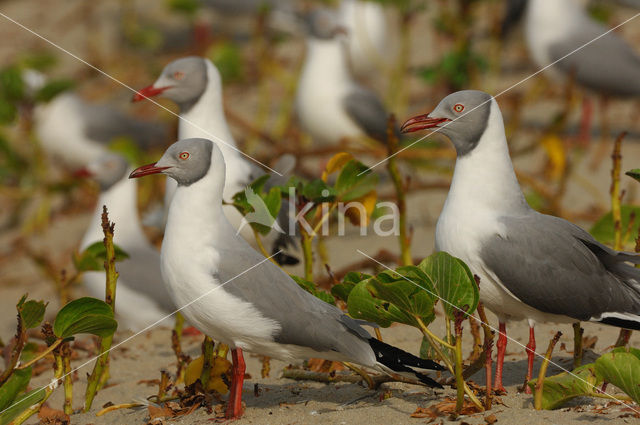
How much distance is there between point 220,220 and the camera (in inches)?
109

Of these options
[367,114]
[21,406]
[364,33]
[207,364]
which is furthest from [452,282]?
[364,33]

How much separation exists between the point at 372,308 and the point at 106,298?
32.7 inches

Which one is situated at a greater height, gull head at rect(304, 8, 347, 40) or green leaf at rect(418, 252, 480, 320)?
gull head at rect(304, 8, 347, 40)

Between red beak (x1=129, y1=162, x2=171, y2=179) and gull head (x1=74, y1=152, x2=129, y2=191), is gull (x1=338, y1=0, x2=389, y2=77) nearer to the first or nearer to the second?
gull head (x1=74, y1=152, x2=129, y2=191)

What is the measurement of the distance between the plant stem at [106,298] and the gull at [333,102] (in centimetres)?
326

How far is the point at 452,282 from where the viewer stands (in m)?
2.50

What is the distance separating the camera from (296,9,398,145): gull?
245 inches

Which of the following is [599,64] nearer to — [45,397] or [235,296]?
[235,296]

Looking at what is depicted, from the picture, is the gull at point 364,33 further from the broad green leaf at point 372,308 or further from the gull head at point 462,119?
the broad green leaf at point 372,308

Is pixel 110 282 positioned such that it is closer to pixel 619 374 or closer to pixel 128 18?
pixel 619 374

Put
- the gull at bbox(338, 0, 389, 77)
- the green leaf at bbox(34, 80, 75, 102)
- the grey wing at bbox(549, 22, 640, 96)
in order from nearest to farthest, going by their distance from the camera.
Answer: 1. the green leaf at bbox(34, 80, 75, 102)
2. the grey wing at bbox(549, 22, 640, 96)
3. the gull at bbox(338, 0, 389, 77)

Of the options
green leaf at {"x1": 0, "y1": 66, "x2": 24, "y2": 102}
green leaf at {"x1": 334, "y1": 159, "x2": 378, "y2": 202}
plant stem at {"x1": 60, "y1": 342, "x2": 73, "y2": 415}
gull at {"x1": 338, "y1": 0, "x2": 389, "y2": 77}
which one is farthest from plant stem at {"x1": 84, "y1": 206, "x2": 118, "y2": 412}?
gull at {"x1": 338, "y1": 0, "x2": 389, "y2": 77}

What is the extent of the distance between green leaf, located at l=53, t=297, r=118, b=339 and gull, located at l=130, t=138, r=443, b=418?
0.67 feet

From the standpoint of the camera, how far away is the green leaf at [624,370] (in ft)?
7.83
